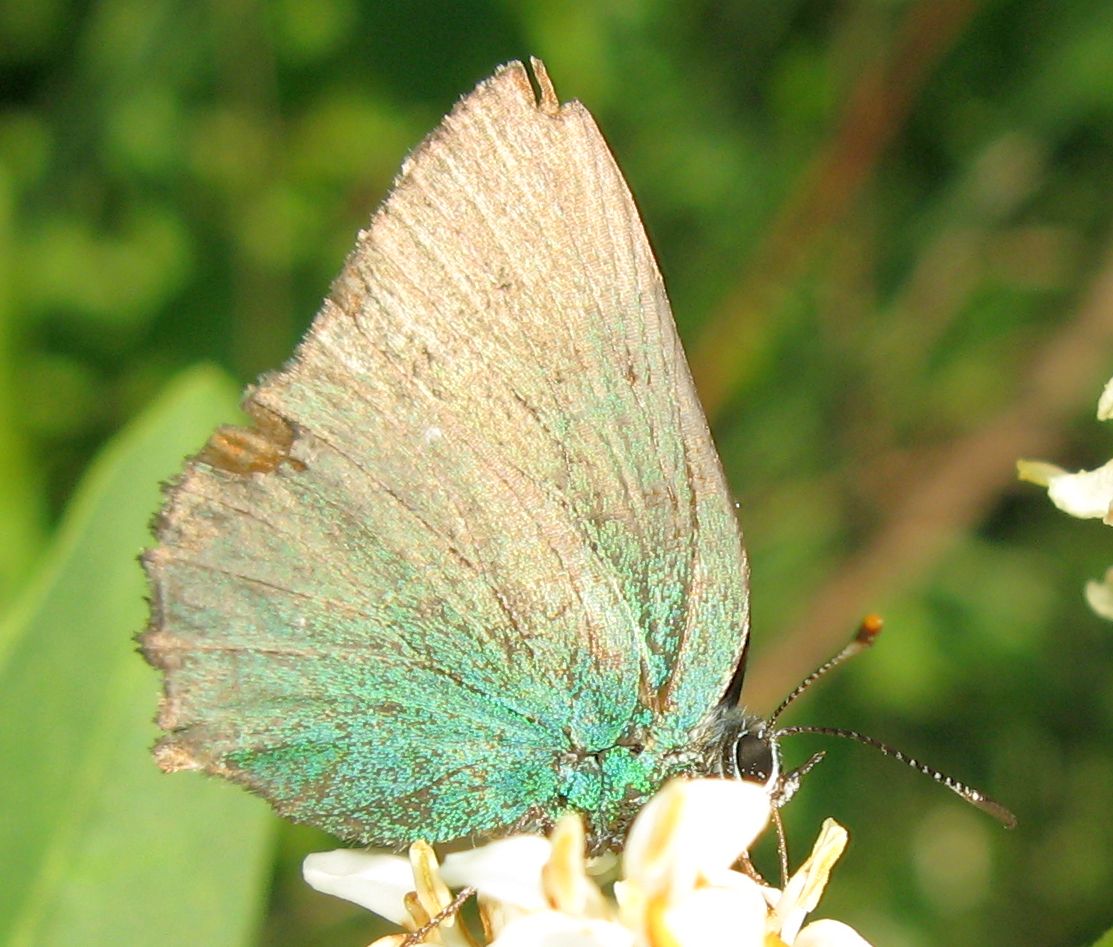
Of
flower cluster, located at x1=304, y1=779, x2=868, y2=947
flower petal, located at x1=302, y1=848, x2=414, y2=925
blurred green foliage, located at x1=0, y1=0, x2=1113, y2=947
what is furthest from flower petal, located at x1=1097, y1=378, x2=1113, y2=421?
blurred green foliage, located at x1=0, y1=0, x2=1113, y2=947

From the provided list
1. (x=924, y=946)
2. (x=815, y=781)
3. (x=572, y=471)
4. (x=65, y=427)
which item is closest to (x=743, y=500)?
(x=815, y=781)

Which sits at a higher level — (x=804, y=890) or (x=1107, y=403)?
(x=1107, y=403)

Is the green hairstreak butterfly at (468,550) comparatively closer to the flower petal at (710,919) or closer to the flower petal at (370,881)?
the flower petal at (370,881)

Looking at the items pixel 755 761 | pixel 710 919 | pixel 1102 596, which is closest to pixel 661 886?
pixel 710 919

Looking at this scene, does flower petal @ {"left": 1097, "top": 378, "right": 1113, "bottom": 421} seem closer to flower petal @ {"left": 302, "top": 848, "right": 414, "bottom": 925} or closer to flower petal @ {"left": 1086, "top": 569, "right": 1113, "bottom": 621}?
flower petal @ {"left": 1086, "top": 569, "right": 1113, "bottom": 621}

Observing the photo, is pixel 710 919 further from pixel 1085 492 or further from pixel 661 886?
pixel 1085 492

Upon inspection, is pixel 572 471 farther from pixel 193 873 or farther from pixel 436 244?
pixel 193 873

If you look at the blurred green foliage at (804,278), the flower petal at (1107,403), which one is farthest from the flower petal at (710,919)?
the blurred green foliage at (804,278)
